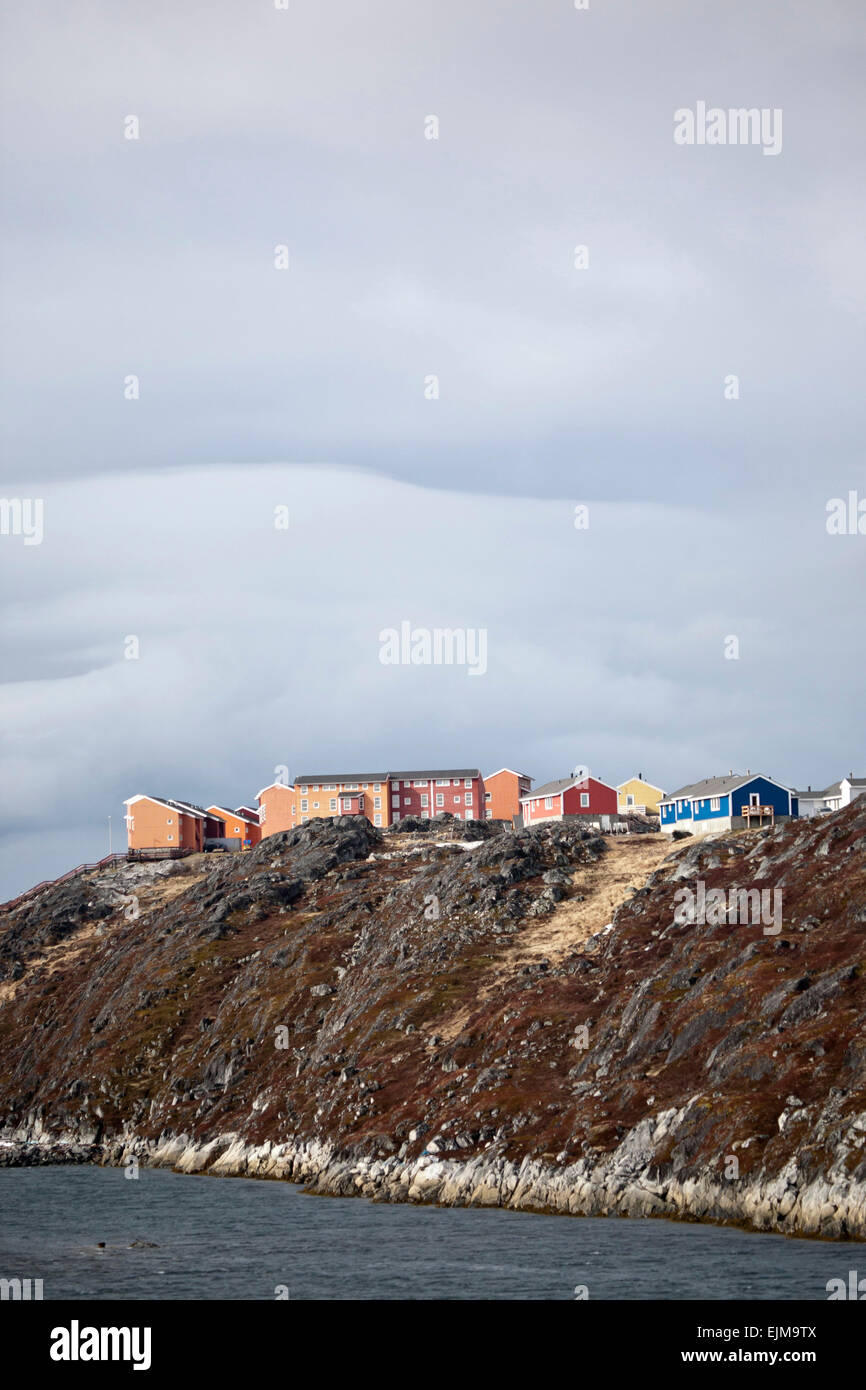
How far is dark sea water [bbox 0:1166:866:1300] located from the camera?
5450 centimetres

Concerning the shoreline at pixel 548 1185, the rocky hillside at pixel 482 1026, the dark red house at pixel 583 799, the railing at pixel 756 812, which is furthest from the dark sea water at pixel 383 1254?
the dark red house at pixel 583 799

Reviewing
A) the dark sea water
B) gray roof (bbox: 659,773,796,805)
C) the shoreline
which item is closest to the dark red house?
gray roof (bbox: 659,773,796,805)

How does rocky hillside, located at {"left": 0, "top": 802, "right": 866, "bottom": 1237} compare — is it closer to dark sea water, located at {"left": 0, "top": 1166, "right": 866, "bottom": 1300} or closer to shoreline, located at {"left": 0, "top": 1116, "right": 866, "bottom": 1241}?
shoreline, located at {"left": 0, "top": 1116, "right": 866, "bottom": 1241}

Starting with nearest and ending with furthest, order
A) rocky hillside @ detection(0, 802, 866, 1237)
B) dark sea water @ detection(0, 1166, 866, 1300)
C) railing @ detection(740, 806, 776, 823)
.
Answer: dark sea water @ detection(0, 1166, 866, 1300) < rocky hillside @ detection(0, 802, 866, 1237) < railing @ detection(740, 806, 776, 823)

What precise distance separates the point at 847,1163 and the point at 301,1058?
67.6 meters

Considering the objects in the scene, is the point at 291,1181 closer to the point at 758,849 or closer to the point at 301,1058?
the point at 301,1058

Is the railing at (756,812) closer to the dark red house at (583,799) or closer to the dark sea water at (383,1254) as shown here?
the dark red house at (583,799)

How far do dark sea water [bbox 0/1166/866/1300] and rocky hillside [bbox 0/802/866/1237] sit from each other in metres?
3.91

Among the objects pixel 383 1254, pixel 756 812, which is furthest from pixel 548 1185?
pixel 756 812

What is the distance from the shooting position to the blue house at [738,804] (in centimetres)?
15362

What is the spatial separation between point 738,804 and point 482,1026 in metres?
59.1

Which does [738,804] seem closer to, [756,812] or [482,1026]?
[756,812]

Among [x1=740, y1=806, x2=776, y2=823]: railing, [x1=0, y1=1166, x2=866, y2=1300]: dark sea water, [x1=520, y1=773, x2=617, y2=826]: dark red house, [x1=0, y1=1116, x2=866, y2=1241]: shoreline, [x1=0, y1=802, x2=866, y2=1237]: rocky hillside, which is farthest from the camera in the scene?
[x1=520, y1=773, x2=617, y2=826]: dark red house
